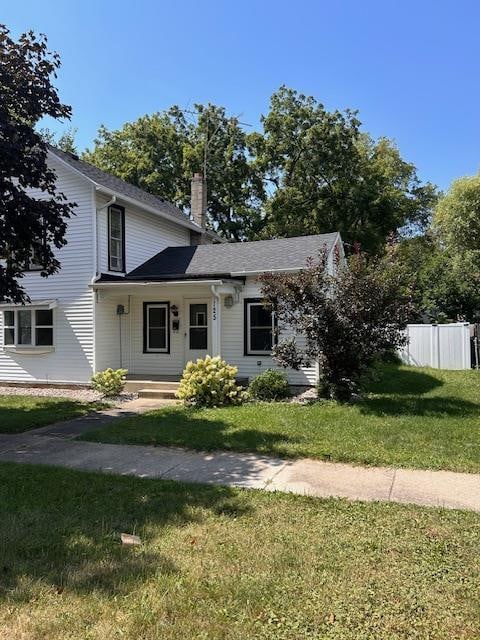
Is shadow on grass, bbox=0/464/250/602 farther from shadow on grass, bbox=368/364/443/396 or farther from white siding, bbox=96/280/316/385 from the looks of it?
white siding, bbox=96/280/316/385

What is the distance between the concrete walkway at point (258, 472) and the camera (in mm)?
5238

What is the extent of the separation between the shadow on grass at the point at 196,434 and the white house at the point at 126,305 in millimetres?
3998

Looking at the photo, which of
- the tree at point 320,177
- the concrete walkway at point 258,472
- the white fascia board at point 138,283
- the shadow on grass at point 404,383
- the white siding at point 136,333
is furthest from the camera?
the tree at point 320,177

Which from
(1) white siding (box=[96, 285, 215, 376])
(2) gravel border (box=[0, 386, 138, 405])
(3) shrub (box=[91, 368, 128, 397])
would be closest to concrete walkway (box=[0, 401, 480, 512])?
(2) gravel border (box=[0, 386, 138, 405])

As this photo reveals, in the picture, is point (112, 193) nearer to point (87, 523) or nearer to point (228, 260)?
point (228, 260)

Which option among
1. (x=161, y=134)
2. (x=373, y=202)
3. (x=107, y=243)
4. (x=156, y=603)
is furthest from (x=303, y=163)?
(x=156, y=603)

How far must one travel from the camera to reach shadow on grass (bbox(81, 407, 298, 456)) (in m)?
7.28

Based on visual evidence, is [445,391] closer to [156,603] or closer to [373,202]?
[156,603]

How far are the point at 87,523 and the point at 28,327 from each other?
1178 centimetres

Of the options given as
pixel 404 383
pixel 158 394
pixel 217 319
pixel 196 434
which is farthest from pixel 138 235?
pixel 196 434

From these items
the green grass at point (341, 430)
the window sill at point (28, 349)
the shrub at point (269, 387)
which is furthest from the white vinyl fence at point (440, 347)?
the window sill at point (28, 349)

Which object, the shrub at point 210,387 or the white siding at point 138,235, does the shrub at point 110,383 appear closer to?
the shrub at point 210,387

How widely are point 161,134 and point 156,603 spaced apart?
3186cm

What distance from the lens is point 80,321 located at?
14344 mm
